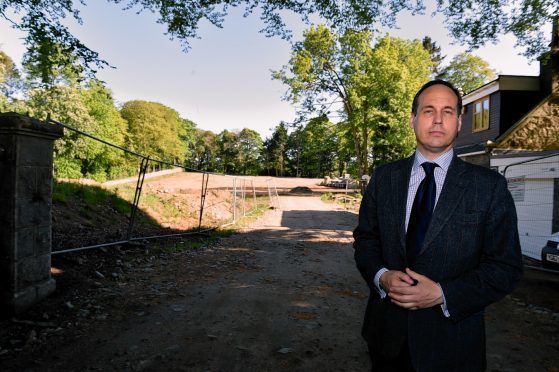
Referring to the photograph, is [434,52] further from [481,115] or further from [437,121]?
[437,121]

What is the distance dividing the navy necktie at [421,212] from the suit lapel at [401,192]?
Result: 4cm

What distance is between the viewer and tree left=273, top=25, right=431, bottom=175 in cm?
2667

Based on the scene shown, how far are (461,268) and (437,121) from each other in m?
0.82

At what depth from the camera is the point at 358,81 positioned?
26484 millimetres

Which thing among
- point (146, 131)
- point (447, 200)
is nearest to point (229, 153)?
point (146, 131)

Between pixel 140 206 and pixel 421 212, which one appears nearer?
pixel 421 212

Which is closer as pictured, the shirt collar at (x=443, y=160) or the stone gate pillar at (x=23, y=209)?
the shirt collar at (x=443, y=160)

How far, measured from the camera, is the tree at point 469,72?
4334 centimetres

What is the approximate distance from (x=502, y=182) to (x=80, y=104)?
143 ft

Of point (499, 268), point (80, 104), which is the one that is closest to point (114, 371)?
point (499, 268)

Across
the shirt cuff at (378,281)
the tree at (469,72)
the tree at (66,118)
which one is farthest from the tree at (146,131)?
the shirt cuff at (378,281)

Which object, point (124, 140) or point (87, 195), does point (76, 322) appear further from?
point (124, 140)

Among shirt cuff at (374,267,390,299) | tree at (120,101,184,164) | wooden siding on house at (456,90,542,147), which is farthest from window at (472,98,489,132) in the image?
tree at (120,101,184,164)

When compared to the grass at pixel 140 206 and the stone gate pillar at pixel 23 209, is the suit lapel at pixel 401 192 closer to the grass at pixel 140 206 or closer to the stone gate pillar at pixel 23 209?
the stone gate pillar at pixel 23 209
